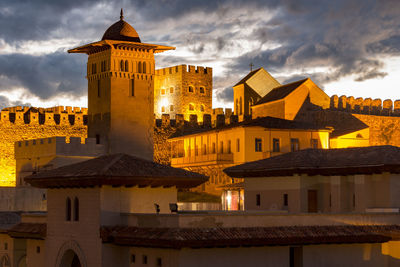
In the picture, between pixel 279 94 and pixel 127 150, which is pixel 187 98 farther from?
pixel 127 150

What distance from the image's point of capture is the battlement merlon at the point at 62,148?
4588 cm

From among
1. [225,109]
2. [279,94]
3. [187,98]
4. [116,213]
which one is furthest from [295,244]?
[187,98]

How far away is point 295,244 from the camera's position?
25.3 meters

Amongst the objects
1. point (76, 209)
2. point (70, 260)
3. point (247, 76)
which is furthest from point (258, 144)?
point (76, 209)

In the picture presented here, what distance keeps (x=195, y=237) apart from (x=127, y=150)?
2679 centimetres

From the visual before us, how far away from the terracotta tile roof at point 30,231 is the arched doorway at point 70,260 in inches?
62.5

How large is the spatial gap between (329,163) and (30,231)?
12232 millimetres

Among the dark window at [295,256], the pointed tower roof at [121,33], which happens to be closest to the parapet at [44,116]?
the pointed tower roof at [121,33]

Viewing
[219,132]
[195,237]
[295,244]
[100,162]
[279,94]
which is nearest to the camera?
[195,237]

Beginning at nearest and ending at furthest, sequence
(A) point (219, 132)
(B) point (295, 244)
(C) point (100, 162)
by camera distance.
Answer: (B) point (295, 244)
(C) point (100, 162)
(A) point (219, 132)

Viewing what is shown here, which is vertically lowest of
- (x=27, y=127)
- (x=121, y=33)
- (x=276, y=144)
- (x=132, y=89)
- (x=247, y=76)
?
(x=276, y=144)

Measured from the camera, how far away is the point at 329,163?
31.4 metres

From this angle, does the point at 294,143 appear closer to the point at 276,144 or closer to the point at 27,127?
the point at 276,144

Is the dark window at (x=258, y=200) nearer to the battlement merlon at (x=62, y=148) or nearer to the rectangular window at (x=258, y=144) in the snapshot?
the battlement merlon at (x=62, y=148)
